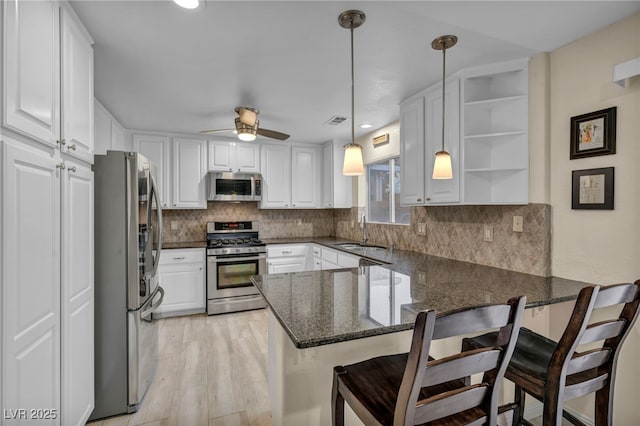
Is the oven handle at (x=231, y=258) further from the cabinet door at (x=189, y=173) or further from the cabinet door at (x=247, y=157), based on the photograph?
the cabinet door at (x=247, y=157)

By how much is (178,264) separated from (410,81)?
332 centimetres

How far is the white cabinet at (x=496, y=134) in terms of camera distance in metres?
2.10

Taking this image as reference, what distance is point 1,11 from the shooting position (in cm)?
102

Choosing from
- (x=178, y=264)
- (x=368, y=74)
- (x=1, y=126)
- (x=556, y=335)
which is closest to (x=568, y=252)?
(x=556, y=335)

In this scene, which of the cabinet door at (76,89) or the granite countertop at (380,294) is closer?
the granite countertop at (380,294)

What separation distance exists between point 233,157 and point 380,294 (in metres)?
3.39

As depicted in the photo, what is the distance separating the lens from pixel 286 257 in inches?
172

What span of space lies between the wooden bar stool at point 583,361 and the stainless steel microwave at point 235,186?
3.65 meters

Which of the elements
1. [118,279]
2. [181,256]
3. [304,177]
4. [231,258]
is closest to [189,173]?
[181,256]

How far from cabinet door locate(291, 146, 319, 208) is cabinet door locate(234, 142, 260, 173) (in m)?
0.54

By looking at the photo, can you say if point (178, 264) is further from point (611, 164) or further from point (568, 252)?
point (611, 164)

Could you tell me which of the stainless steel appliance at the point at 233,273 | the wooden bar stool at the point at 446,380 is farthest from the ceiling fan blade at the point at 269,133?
the wooden bar stool at the point at 446,380

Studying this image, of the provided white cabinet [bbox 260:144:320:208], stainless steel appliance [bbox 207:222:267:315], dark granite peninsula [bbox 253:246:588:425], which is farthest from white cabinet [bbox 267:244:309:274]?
dark granite peninsula [bbox 253:246:588:425]

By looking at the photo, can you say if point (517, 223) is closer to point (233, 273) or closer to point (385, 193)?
point (385, 193)
